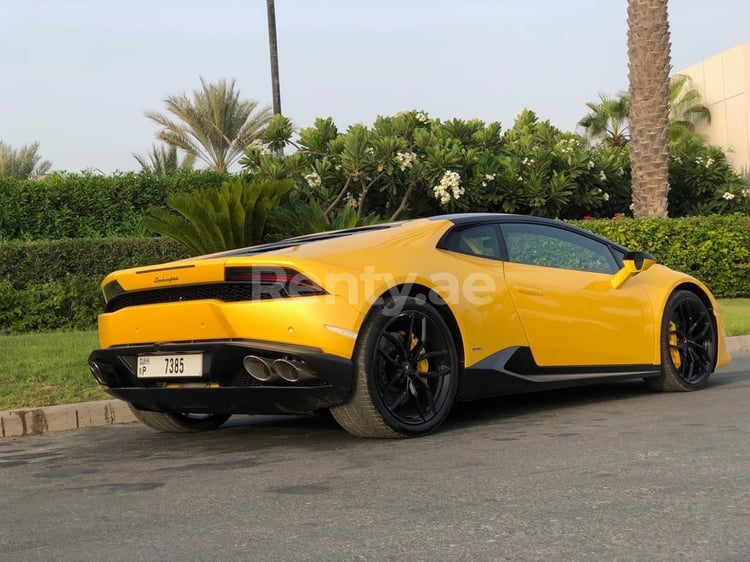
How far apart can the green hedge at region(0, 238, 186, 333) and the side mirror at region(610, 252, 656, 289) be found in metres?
7.65

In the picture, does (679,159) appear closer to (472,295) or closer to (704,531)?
(472,295)

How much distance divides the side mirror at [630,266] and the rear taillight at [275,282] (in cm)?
258

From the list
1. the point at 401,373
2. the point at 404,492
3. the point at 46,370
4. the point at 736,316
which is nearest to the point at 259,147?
the point at 736,316

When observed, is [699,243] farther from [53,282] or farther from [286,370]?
[286,370]

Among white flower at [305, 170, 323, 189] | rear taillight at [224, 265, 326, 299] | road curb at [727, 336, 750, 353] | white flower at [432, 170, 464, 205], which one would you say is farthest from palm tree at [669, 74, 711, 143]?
rear taillight at [224, 265, 326, 299]

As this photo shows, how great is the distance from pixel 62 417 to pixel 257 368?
2564mm

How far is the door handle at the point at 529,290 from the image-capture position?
6146 mm

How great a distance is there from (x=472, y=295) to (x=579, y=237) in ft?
4.92

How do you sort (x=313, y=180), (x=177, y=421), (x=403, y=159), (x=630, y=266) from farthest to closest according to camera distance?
(x=313, y=180), (x=403, y=159), (x=630, y=266), (x=177, y=421)

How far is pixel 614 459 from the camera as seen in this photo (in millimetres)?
4715

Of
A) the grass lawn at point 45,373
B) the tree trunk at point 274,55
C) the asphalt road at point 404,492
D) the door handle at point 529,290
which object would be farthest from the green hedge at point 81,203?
the door handle at point 529,290

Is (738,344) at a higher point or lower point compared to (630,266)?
lower

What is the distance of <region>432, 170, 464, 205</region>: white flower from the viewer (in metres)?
16.4

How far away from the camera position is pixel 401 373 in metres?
5.50
